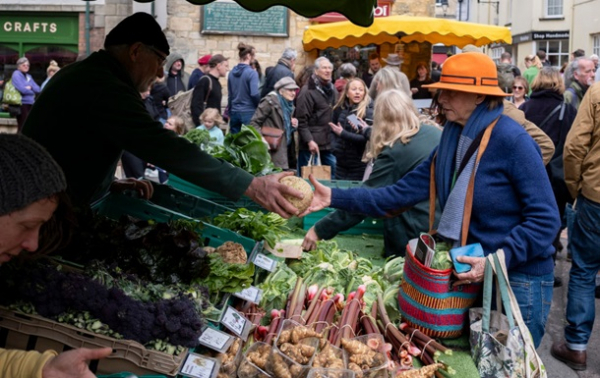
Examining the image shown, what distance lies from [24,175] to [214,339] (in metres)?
1.03

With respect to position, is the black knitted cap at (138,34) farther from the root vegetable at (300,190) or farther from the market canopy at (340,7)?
the root vegetable at (300,190)

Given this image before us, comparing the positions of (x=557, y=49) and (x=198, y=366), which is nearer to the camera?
(x=198, y=366)

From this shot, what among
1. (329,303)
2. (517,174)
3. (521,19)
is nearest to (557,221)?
(517,174)

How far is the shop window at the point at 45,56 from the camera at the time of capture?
66.3ft

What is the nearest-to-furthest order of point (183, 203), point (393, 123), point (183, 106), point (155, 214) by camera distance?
1. point (155, 214)
2. point (183, 203)
3. point (393, 123)
4. point (183, 106)

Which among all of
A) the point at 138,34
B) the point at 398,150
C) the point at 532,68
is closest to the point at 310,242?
the point at 398,150

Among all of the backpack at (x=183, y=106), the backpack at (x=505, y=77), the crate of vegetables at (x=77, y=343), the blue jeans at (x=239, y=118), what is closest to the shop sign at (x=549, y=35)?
the blue jeans at (x=239, y=118)

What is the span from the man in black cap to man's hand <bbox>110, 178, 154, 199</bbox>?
27cm

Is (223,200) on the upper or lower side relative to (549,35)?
lower

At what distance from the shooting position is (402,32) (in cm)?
1357

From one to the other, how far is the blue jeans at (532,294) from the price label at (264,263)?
1170 millimetres

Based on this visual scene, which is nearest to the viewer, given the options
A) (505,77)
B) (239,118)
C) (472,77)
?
(472,77)

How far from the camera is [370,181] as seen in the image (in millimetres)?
4957

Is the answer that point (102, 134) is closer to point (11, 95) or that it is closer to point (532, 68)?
point (532, 68)
